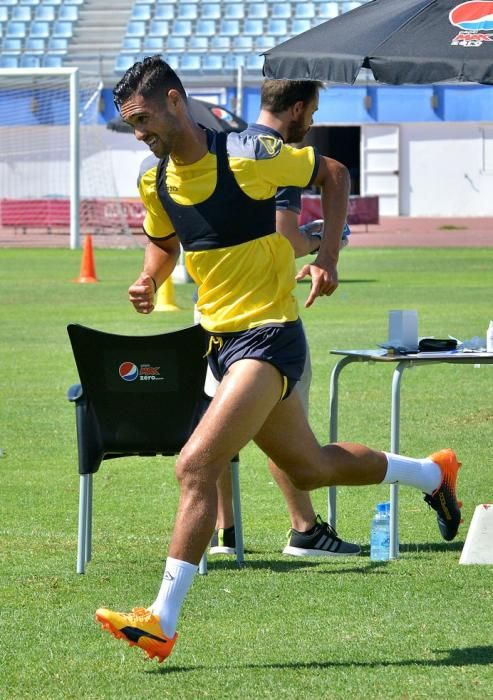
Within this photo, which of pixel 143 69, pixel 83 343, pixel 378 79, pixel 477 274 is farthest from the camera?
pixel 477 274

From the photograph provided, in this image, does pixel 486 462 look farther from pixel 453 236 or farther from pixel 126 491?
pixel 453 236

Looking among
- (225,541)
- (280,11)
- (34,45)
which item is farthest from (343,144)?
(225,541)

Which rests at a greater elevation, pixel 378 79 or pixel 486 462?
pixel 378 79

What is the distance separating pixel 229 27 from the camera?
4666 centimetres

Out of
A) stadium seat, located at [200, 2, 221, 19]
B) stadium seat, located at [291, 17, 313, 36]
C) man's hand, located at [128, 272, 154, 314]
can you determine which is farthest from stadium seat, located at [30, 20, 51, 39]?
man's hand, located at [128, 272, 154, 314]

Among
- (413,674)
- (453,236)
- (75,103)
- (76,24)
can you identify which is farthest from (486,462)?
(76,24)

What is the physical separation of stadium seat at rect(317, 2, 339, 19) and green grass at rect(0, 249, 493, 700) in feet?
112

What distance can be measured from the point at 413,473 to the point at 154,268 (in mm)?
1393

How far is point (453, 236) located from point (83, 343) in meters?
32.0

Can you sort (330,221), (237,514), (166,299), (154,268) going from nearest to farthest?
(330,221)
(154,268)
(237,514)
(166,299)

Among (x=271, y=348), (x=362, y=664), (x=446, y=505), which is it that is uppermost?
(x=271, y=348)

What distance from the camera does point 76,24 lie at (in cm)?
4788

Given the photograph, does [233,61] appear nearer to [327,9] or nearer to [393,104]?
[327,9]

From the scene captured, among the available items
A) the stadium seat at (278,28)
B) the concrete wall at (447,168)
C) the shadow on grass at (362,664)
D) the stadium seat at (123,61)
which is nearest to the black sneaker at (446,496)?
the shadow on grass at (362,664)
